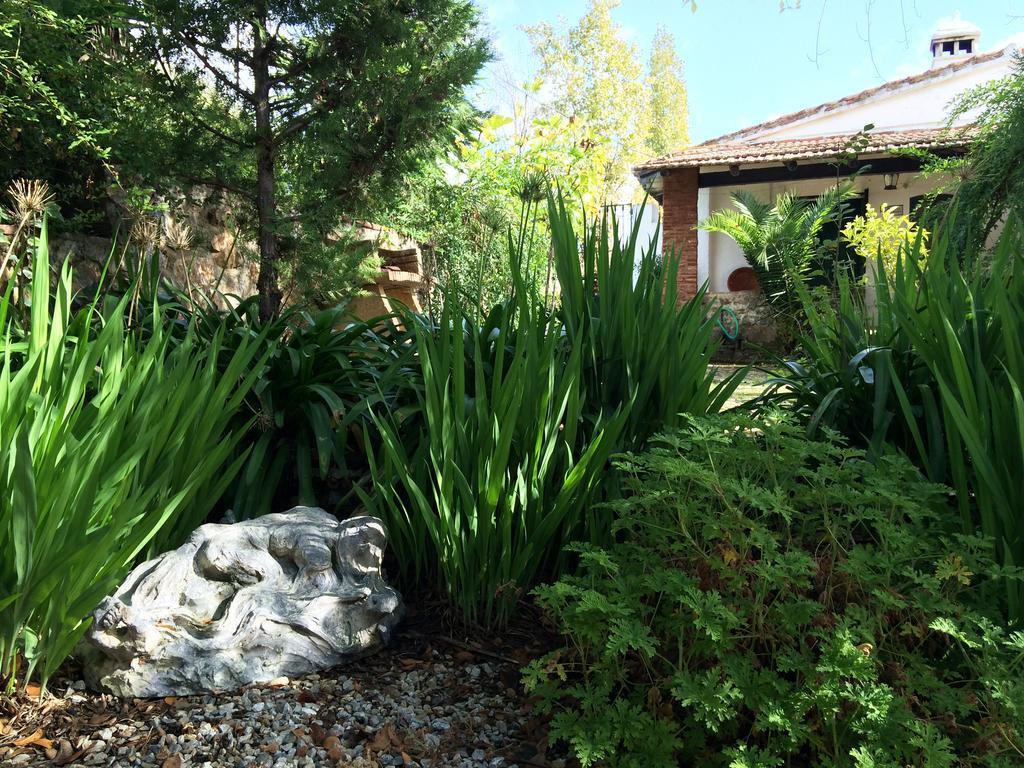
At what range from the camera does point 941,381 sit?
5.79 ft

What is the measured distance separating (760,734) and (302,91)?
4172 millimetres

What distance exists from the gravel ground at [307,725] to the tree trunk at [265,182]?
279cm

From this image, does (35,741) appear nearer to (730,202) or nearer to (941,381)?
(941,381)

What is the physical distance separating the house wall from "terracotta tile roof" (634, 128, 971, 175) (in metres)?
0.74

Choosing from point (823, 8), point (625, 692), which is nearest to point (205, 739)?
point (625, 692)

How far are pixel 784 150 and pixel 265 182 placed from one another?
1126 centimetres

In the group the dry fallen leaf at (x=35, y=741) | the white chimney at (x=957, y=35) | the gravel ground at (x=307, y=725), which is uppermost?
the white chimney at (x=957, y=35)

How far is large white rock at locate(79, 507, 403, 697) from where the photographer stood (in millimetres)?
1809

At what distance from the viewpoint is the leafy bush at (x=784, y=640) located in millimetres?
1358

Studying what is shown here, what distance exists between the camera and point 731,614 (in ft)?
4.66

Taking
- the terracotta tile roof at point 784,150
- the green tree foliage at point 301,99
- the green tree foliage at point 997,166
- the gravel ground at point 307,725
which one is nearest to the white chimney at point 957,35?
the terracotta tile roof at point 784,150

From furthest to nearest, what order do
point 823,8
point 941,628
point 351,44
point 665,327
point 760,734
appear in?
1. point 351,44
2. point 823,8
3. point 665,327
4. point 760,734
5. point 941,628

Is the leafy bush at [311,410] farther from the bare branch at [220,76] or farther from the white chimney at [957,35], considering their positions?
the white chimney at [957,35]

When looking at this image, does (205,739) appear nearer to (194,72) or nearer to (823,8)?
(823,8)
